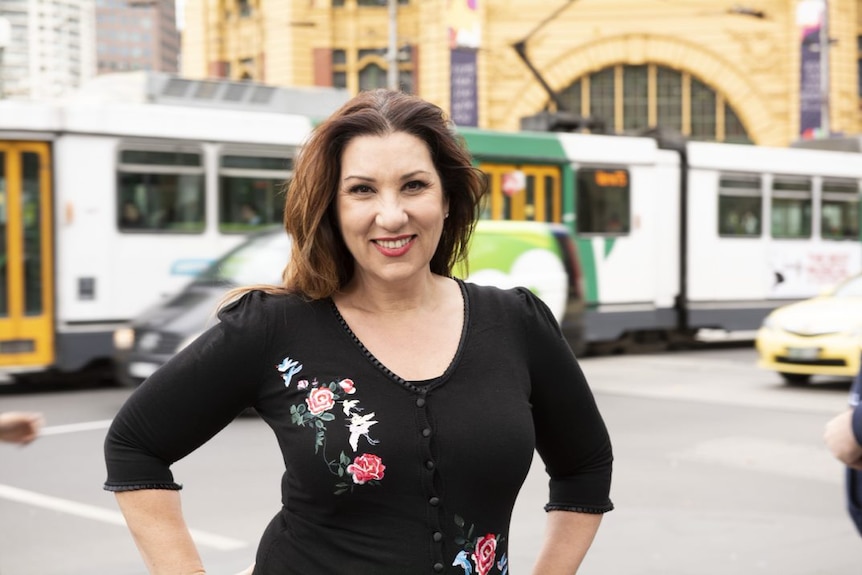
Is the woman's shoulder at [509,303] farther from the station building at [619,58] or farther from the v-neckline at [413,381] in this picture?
the station building at [619,58]

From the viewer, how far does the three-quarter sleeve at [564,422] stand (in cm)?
240

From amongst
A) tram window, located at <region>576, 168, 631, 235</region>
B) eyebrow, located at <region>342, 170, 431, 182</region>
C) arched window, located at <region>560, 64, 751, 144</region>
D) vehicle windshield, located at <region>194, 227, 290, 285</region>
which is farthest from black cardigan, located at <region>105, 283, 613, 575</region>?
arched window, located at <region>560, 64, 751, 144</region>

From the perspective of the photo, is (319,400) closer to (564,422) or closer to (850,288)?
(564,422)

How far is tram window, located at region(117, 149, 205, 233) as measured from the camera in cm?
1403

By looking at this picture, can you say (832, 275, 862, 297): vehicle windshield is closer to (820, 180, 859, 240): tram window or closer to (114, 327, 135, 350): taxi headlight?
(820, 180, 859, 240): tram window

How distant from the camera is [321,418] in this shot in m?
2.22

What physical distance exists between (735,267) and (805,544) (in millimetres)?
13716

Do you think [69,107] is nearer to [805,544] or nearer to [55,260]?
[55,260]

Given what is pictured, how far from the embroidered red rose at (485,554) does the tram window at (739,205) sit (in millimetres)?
18117

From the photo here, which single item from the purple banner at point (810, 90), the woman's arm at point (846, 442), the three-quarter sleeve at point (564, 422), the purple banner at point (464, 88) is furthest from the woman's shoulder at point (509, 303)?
the purple banner at point (810, 90)

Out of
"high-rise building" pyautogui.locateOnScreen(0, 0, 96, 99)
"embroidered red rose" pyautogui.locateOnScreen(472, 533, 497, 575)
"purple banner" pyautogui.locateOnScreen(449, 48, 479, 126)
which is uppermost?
"high-rise building" pyautogui.locateOnScreen(0, 0, 96, 99)

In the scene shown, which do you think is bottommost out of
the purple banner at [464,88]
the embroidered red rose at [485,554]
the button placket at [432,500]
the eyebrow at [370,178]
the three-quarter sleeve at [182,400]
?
the embroidered red rose at [485,554]

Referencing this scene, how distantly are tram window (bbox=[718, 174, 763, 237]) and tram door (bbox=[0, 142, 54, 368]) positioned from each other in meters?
10.5

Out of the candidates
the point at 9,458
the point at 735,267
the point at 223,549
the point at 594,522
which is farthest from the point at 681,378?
the point at 594,522
